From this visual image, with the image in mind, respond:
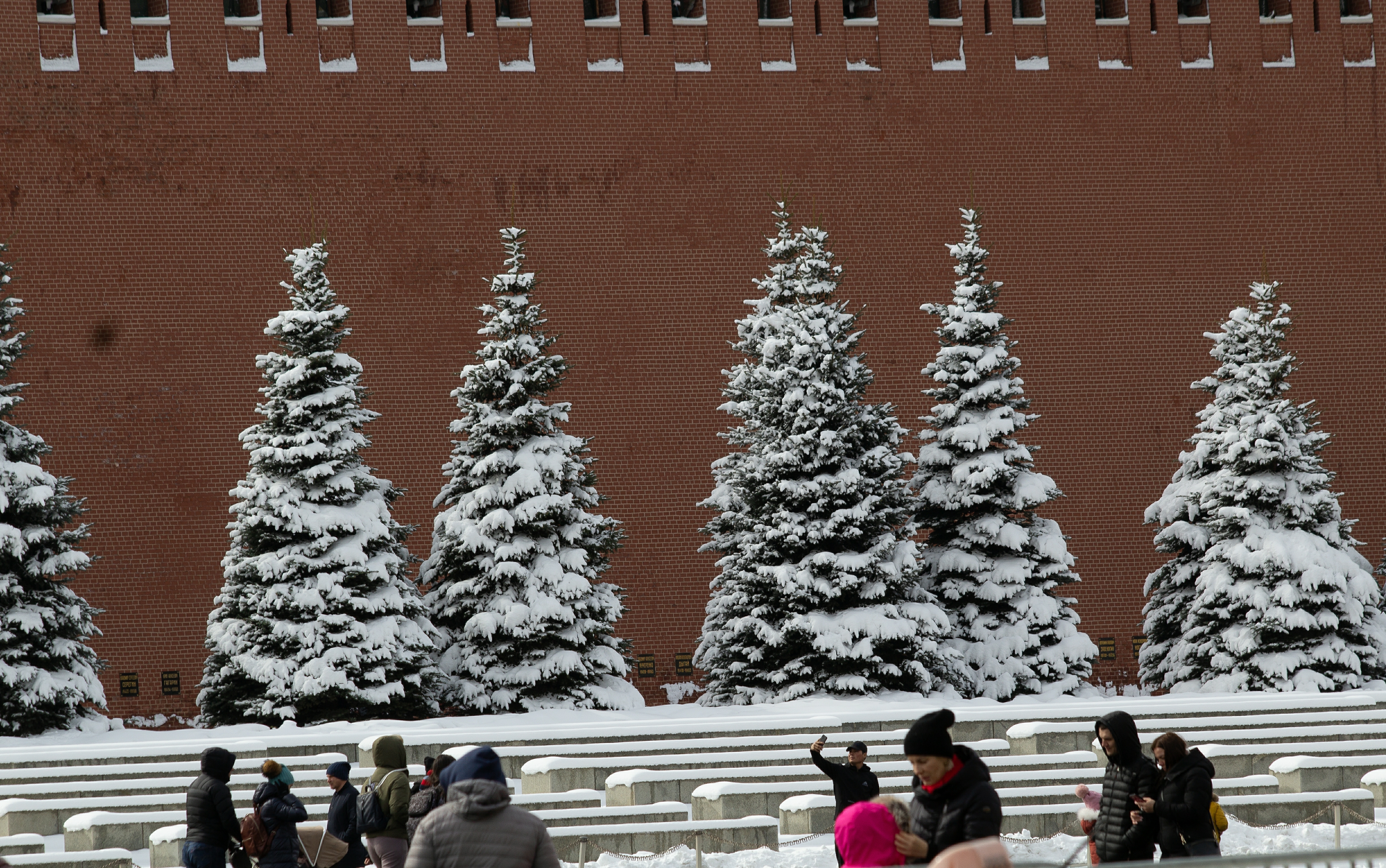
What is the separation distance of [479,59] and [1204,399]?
414 inches

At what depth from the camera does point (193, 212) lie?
63.3ft

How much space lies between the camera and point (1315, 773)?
36.1 feet

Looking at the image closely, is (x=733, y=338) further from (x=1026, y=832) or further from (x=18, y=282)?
(x=1026, y=832)

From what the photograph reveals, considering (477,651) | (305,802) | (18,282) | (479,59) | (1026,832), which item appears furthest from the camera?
(479,59)

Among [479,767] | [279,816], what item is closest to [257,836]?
[279,816]

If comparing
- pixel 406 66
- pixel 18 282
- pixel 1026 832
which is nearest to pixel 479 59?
pixel 406 66

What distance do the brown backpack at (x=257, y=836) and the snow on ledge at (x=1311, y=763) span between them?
7.19 meters

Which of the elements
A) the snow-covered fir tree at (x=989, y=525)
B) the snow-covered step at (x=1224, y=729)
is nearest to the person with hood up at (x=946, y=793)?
the snow-covered step at (x=1224, y=729)

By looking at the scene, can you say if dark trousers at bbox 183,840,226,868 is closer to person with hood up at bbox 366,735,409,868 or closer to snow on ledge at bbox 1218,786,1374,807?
person with hood up at bbox 366,735,409,868

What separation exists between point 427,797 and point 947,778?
3.10 metres

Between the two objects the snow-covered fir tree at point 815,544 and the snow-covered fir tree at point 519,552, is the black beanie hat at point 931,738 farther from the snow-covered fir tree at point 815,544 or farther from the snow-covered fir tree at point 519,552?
the snow-covered fir tree at point 519,552

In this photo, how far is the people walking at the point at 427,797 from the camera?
269 inches

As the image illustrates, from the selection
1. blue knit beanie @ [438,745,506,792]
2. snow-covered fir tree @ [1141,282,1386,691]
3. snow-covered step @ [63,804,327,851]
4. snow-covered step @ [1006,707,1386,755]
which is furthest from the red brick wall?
blue knit beanie @ [438,745,506,792]

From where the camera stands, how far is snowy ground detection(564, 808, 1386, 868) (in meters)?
9.55
